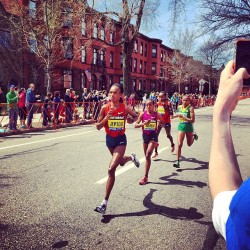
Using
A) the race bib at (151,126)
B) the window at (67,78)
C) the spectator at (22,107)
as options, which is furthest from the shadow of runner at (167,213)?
the window at (67,78)

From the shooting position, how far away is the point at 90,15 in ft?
61.7

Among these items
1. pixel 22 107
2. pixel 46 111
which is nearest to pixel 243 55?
pixel 22 107

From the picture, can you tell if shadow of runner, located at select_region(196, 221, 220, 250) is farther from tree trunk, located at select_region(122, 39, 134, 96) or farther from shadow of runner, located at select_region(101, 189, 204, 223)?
tree trunk, located at select_region(122, 39, 134, 96)

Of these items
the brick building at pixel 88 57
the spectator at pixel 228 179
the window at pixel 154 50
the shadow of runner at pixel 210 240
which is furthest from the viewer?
the window at pixel 154 50

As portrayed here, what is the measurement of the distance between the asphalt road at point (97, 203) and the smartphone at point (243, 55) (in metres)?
2.55

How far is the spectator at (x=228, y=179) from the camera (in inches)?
28.8

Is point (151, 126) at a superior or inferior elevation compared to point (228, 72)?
inferior

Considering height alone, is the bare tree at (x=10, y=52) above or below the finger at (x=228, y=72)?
above

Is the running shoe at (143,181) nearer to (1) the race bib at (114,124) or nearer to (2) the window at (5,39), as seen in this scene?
(1) the race bib at (114,124)

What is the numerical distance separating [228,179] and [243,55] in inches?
23.5

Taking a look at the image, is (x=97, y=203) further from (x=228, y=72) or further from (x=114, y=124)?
(x=228, y=72)

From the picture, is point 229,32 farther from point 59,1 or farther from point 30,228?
point 30,228

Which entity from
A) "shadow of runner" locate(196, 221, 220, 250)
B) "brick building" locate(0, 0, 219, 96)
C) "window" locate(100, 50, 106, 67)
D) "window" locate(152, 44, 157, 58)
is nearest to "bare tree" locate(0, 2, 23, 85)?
"brick building" locate(0, 0, 219, 96)

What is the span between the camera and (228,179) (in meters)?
0.90
